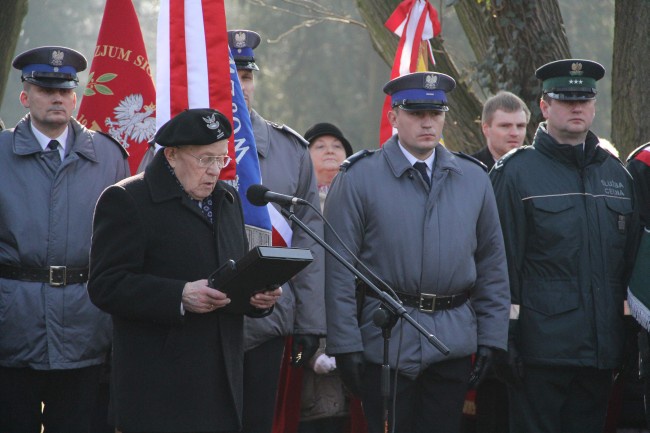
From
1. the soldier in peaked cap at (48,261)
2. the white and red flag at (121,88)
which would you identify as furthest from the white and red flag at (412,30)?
the soldier in peaked cap at (48,261)

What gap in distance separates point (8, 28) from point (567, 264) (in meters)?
5.91

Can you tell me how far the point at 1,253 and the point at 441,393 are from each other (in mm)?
2466

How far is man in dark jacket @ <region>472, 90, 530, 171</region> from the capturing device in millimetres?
8117

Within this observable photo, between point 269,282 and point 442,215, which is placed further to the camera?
point 442,215

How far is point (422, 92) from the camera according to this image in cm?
609

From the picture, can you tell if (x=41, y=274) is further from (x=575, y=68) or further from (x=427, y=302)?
(x=575, y=68)

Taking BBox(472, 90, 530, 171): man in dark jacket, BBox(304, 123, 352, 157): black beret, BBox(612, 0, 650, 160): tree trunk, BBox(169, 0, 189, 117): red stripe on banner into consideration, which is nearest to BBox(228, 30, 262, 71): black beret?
BBox(169, 0, 189, 117): red stripe on banner

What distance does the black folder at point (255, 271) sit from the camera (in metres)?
4.59

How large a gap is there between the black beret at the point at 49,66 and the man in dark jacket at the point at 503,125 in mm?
3205

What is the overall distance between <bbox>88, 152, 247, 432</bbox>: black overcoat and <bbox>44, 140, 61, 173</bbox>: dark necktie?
53.5 inches

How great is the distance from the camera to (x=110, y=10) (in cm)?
783

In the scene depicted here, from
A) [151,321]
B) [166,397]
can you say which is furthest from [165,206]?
[166,397]

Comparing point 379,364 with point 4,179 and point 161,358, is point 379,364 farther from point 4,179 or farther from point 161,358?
point 4,179

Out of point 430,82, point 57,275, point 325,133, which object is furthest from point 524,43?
point 57,275
